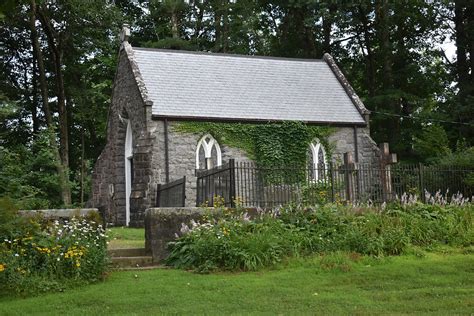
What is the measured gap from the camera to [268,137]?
1019 inches

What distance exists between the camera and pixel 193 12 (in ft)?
147

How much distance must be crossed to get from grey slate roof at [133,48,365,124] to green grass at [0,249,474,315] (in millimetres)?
13777

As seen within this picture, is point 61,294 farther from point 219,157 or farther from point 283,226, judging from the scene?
point 219,157

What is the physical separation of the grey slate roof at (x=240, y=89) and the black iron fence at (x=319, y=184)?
7.71 m

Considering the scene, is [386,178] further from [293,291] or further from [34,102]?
[34,102]

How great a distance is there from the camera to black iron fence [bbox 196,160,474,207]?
15.1 meters

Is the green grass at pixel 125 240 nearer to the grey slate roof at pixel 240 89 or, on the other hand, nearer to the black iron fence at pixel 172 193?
the black iron fence at pixel 172 193

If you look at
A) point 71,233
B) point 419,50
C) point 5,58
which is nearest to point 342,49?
point 419,50

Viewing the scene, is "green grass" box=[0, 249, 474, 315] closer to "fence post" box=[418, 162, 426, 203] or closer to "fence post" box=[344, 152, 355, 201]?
"fence post" box=[344, 152, 355, 201]

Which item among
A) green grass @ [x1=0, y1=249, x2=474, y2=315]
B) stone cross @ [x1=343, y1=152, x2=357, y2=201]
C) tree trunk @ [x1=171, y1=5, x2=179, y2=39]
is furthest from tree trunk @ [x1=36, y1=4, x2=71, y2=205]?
green grass @ [x1=0, y1=249, x2=474, y2=315]

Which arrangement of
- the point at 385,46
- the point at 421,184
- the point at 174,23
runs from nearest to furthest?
1. the point at 421,184
2. the point at 385,46
3. the point at 174,23

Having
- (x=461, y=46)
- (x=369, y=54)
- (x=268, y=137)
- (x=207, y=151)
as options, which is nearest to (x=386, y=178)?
(x=268, y=137)

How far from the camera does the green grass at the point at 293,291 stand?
30.2 feet

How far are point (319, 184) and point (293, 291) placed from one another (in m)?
7.20
